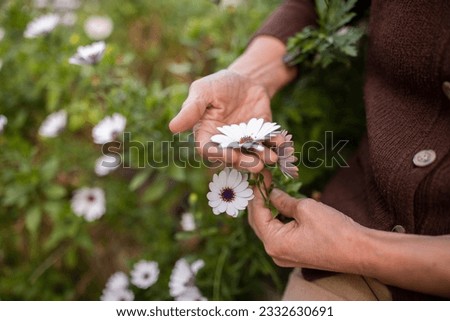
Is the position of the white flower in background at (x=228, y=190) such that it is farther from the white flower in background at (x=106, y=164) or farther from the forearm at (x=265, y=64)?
the white flower in background at (x=106, y=164)

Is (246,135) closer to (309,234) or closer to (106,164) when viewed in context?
(309,234)

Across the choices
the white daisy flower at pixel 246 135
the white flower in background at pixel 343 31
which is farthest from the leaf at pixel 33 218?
the white flower in background at pixel 343 31

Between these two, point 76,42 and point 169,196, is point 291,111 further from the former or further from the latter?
point 76,42

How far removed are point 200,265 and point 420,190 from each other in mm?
643

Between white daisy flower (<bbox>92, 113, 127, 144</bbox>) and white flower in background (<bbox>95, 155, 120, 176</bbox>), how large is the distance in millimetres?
149

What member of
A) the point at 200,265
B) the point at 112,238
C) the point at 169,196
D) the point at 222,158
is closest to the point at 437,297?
the point at 222,158

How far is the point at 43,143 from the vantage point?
1.71 m

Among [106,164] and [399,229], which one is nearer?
[399,229]

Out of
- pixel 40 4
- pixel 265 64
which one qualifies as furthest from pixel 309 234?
pixel 40 4

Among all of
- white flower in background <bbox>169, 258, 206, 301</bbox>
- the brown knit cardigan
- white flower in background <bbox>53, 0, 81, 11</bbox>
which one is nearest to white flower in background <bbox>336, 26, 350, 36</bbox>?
the brown knit cardigan

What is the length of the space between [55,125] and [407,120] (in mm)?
1174

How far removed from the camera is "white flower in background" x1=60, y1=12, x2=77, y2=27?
176 cm

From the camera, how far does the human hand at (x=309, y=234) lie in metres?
0.78

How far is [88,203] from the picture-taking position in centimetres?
155
